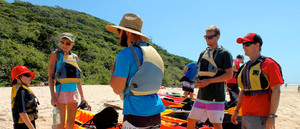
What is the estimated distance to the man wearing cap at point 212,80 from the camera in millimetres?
3160

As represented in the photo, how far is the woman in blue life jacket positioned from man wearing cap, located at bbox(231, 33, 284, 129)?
8.43 ft

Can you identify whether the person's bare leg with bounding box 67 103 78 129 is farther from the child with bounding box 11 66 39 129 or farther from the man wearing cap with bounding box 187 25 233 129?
the man wearing cap with bounding box 187 25 233 129

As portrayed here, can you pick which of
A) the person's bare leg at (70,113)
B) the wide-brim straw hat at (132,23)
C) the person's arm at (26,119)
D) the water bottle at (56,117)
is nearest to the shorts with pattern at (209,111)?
the wide-brim straw hat at (132,23)

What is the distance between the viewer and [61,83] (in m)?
3.40

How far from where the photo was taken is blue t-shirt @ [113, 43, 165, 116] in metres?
1.86

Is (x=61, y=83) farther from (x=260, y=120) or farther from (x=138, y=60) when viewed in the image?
(x=260, y=120)

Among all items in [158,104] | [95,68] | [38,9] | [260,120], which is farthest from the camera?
[38,9]

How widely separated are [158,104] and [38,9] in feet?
207

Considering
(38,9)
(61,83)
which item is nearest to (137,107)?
(61,83)

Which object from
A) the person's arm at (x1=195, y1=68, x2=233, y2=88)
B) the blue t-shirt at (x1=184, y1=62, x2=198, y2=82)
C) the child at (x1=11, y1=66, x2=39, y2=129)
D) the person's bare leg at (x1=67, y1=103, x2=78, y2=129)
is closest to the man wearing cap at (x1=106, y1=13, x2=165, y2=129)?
the person's arm at (x1=195, y1=68, x2=233, y2=88)

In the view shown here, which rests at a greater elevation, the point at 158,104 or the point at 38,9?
the point at 38,9

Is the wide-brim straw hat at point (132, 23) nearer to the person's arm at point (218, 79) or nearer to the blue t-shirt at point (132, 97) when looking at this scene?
the blue t-shirt at point (132, 97)

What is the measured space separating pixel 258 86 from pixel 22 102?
3299 mm

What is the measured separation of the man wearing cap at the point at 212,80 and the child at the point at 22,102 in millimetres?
2489
